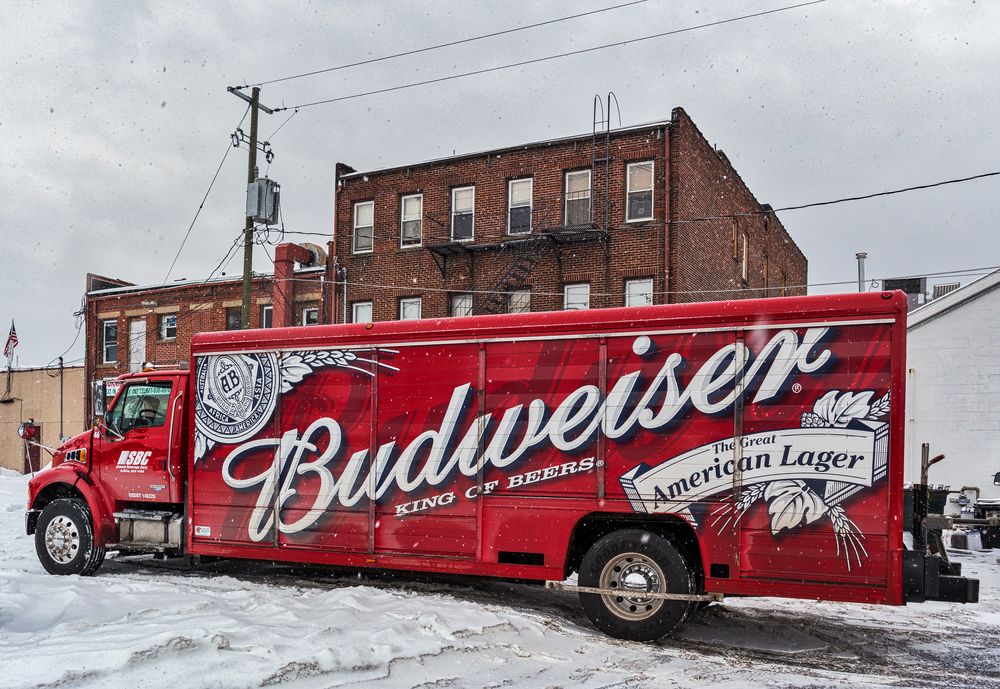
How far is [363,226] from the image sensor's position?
2723cm

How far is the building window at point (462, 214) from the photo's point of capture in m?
25.2

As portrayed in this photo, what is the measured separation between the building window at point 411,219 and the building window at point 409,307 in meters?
1.79

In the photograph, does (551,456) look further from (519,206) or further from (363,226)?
(363,226)

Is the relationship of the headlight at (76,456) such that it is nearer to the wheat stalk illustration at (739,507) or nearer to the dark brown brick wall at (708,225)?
the wheat stalk illustration at (739,507)

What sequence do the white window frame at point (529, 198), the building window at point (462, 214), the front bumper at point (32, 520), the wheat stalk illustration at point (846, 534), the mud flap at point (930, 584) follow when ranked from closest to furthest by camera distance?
the mud flap at point (930, 584) → the wheat stalk illustration at point (846, 534) → the front bumper at point (32, 520) → the white window frame at point (529, 198) → the building window at point (462, 214)

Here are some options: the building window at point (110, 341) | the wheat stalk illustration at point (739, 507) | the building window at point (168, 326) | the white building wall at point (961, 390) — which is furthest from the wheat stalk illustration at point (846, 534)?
the building window at point (110, 341)

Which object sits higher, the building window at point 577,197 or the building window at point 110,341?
the building window at point 577,197

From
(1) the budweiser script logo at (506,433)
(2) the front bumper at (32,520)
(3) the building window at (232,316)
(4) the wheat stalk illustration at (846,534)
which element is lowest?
(2) the front bumper at (32,520)

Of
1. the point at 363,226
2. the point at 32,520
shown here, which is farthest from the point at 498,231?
the point at 32,520

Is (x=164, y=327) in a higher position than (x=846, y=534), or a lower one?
higher

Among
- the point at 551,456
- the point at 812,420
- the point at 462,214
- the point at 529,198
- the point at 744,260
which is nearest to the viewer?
the point at 812,420

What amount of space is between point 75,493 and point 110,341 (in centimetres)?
2619

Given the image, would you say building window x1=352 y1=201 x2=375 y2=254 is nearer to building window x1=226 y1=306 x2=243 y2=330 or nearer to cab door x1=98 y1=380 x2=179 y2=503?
building window x1=226 y1=306 x2=243 y2=330

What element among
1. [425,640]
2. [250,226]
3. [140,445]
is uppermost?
[250,226]
